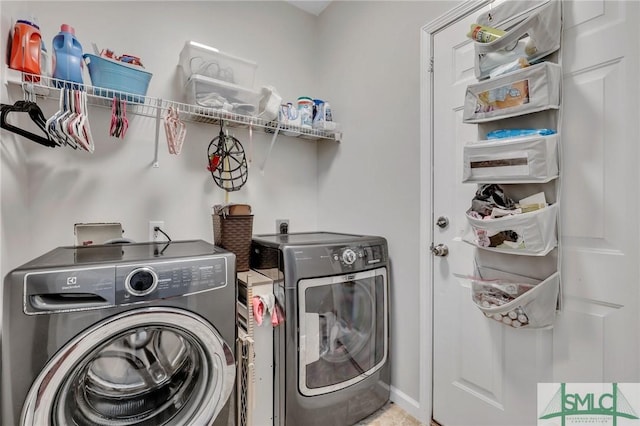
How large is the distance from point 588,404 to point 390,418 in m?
0.94

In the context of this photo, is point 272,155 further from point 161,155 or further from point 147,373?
point 147,373

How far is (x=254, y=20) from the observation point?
217cm

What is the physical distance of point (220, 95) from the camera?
68.9 inches

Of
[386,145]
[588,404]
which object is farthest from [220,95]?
[588,404]

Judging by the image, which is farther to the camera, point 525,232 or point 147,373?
point 147,373

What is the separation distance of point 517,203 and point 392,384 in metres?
1.30

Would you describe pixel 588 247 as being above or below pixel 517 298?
above

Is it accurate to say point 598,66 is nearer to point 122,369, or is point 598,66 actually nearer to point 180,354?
point 180,354

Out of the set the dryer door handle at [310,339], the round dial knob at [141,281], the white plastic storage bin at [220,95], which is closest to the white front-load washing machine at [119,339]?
the round dial knob at [141,281]

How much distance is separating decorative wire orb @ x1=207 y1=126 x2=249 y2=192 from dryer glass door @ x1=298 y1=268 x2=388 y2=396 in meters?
0.83

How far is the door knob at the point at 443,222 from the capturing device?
157cm

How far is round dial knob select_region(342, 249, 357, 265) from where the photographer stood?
1591 mm

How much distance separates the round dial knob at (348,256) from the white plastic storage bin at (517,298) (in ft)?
1.89

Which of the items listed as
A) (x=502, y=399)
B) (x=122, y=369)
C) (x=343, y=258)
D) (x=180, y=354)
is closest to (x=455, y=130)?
(x=343, y=258)
